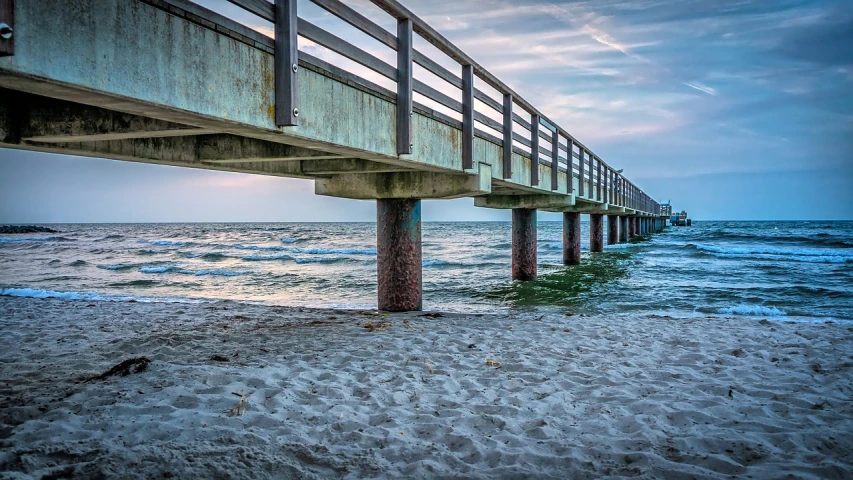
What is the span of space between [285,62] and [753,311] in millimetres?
12042

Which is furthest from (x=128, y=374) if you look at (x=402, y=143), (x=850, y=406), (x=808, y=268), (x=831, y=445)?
(x=808, y=268)

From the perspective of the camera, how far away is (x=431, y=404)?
4.68m

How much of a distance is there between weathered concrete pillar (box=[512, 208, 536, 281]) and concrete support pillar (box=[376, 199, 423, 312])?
26.9 feet

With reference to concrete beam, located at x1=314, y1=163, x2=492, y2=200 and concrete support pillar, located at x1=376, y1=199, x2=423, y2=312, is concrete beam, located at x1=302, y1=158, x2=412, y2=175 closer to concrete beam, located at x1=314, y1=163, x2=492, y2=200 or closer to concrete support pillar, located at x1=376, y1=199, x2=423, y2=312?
concrete beam, located at x1=314, y1=163, x2=492, y2=200

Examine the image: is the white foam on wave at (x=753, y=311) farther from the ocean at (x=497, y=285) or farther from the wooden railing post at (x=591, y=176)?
the wooden railing post at (x=591, y=176)

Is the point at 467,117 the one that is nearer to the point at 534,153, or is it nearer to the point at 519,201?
the point at 534,153

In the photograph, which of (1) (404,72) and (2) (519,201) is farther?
(2) (519,201)

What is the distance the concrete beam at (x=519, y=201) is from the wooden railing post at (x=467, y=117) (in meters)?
8.35

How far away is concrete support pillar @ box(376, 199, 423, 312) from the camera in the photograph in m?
10.4

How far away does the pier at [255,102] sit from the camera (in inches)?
122

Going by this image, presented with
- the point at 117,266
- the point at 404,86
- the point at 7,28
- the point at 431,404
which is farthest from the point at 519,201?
the point at 117,266

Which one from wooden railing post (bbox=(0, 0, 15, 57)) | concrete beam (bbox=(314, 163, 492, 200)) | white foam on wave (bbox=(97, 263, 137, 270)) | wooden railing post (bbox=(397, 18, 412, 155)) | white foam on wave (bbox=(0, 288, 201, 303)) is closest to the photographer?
wooden railing post (bbox=(0, 0, 15, 57))

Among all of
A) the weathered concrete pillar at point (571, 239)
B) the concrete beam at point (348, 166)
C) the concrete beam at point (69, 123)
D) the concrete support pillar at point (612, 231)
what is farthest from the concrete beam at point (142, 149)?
the concrete support pillar at point (612, 231)

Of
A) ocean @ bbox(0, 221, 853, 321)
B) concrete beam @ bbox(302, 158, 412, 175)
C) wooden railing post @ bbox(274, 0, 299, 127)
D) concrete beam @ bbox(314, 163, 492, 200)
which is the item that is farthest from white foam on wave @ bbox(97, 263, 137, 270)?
wooden railing post @ bbox(274, 0, 299, 127)
